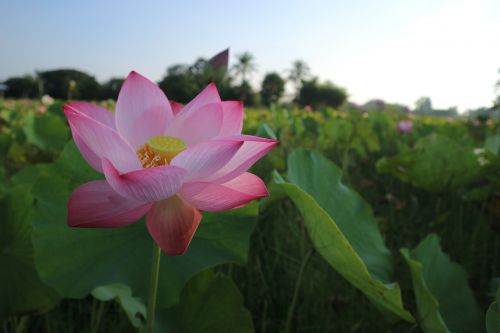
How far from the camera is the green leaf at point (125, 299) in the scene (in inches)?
19.7

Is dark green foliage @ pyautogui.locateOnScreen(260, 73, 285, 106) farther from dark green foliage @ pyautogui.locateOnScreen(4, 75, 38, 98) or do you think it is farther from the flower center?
dark green foliage @ pyautogui.locateOnScreen(4, 75, 38, 98)

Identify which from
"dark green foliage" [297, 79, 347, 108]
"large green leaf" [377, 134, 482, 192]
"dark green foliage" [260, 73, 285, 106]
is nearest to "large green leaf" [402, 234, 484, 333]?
"large green leaf" [377, 134, 482, 192]

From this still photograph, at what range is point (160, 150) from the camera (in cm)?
37

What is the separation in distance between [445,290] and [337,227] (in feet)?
0.92

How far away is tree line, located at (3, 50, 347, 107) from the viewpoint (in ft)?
1.53

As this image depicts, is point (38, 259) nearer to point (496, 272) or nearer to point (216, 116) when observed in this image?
point (216, 116)

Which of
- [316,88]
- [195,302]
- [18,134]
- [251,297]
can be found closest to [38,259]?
[195,302]

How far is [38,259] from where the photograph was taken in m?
0.48

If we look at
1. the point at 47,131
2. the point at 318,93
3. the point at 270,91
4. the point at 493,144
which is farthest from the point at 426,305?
the point at 318,93

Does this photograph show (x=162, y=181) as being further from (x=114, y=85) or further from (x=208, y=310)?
(x=114, y=85)

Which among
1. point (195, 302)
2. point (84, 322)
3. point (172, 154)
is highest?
point (172, 154)

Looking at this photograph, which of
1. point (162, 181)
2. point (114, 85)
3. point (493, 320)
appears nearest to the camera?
point (162, 181)

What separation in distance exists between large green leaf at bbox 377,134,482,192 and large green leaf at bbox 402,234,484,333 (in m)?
0.59

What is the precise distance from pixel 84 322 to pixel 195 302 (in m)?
0.32
